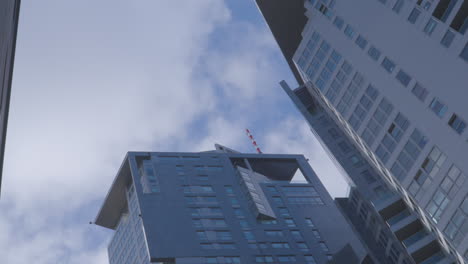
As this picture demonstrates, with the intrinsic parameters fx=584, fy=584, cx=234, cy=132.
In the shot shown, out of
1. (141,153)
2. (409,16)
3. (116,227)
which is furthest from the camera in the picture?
(116,227)

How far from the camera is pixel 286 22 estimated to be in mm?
91750

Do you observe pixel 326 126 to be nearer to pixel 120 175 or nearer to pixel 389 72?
pixel 389 72

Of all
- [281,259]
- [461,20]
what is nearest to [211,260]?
[281,259]

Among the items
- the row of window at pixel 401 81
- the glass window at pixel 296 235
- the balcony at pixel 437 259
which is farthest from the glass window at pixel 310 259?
the row of window at pixel 401 81

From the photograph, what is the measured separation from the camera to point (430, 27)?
58.0 meters

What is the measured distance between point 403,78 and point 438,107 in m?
6.86

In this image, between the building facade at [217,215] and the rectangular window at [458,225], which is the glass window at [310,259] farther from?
the rectangular window at [458,225]

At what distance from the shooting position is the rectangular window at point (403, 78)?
61225mm

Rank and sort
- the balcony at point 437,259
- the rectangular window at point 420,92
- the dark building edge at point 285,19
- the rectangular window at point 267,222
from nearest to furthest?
the rectangular window at point 420,92 < the balcony at point 437,259 < the dark building edge at point 285,19 < the rectangular window at point 267,222

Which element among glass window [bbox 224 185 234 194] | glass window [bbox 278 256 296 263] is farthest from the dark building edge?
glass window [bbox 278 256 296 263]

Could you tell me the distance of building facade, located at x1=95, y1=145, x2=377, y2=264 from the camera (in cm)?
9544

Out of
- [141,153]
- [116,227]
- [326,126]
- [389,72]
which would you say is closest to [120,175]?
[141,153]

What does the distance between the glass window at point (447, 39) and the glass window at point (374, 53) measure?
11.1 metres

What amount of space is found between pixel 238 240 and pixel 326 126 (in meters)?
24.6
